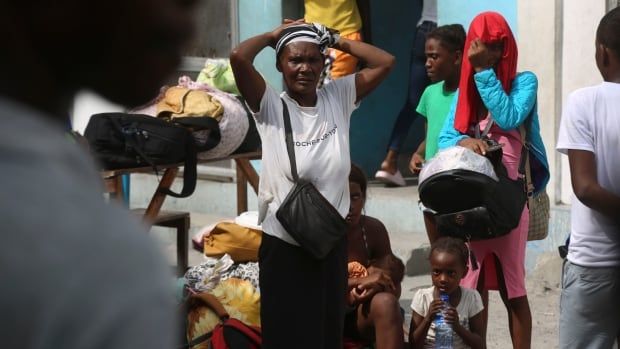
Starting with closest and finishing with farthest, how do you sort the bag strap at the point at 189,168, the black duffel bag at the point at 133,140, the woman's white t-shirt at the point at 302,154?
the woman's white t-shirt at the point at 302,154 < the black duffel bag at the point at 133,140 < the bag strap at the point at 189,168

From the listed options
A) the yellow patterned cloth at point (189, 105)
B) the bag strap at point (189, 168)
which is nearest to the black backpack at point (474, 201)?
the bag strap at point (189, 168)

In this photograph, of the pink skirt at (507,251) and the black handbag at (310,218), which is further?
the pink skirt at (507,251)

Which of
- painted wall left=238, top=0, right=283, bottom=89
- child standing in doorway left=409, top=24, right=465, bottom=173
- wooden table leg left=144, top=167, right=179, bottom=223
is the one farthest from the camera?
painted wall left=238, top=0, right=283, bottom=89

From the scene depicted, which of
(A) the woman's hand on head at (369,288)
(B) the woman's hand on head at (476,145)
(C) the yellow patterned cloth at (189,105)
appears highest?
(C) the yellow patterned cloth at (189,105)

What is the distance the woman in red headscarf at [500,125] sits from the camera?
5.34 m

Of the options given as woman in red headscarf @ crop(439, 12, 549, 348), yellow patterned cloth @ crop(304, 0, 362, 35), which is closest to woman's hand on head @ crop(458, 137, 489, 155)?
woman in red headscarf @ crop(439, 12, 549, 348)

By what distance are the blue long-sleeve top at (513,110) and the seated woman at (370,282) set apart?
0.54 meters

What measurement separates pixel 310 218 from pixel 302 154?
26 centimetres

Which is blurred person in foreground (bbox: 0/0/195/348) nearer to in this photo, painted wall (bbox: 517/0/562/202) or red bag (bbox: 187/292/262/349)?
red bag (bbox: 187/292/262/349)

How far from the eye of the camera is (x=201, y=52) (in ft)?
31.5

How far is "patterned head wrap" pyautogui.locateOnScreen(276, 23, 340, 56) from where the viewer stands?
4.76 m

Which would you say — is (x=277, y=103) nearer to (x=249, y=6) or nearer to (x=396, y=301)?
(x=396, y=301)

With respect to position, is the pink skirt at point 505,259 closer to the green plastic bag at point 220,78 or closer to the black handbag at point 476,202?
the black handbag at point 476,202

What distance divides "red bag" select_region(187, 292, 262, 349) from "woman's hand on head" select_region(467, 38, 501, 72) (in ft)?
5.09
